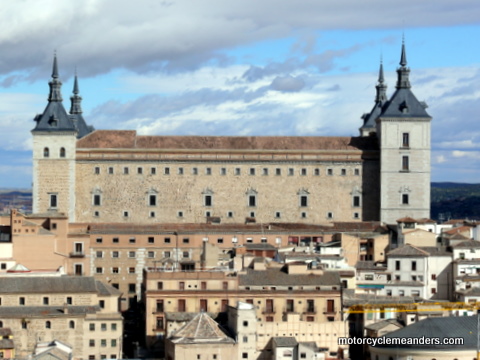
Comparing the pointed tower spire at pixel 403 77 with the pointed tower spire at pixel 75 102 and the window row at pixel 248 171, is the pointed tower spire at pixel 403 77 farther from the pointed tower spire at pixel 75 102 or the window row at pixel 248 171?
the pointed tower spire at pixel 75 102

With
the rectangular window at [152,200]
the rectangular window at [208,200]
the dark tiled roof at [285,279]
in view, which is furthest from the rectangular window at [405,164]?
the dark tiled roof at [285,279]

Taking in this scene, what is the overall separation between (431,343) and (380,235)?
90.4 feet

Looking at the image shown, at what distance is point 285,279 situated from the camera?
71438mm

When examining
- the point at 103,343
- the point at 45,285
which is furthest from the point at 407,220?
the point at 103,343

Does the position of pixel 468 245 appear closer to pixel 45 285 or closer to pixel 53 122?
pixel 45 285

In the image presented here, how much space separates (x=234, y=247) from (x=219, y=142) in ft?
52.2

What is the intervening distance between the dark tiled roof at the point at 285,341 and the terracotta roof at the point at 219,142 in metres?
38.4

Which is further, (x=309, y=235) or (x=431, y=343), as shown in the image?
(x=309, y=235)

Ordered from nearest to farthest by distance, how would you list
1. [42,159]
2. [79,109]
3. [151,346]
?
[151,346], [42,159], [79,109]

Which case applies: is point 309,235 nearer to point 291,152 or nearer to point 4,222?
point 291,152

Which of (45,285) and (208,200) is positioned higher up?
(208,200)

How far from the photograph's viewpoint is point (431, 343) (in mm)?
62719

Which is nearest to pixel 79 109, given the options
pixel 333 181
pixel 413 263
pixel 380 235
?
pixel 333 181

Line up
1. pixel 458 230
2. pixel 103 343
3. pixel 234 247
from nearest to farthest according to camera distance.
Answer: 1. pixel 103 343
2. pixel 234 247
3. pixel 458 230
